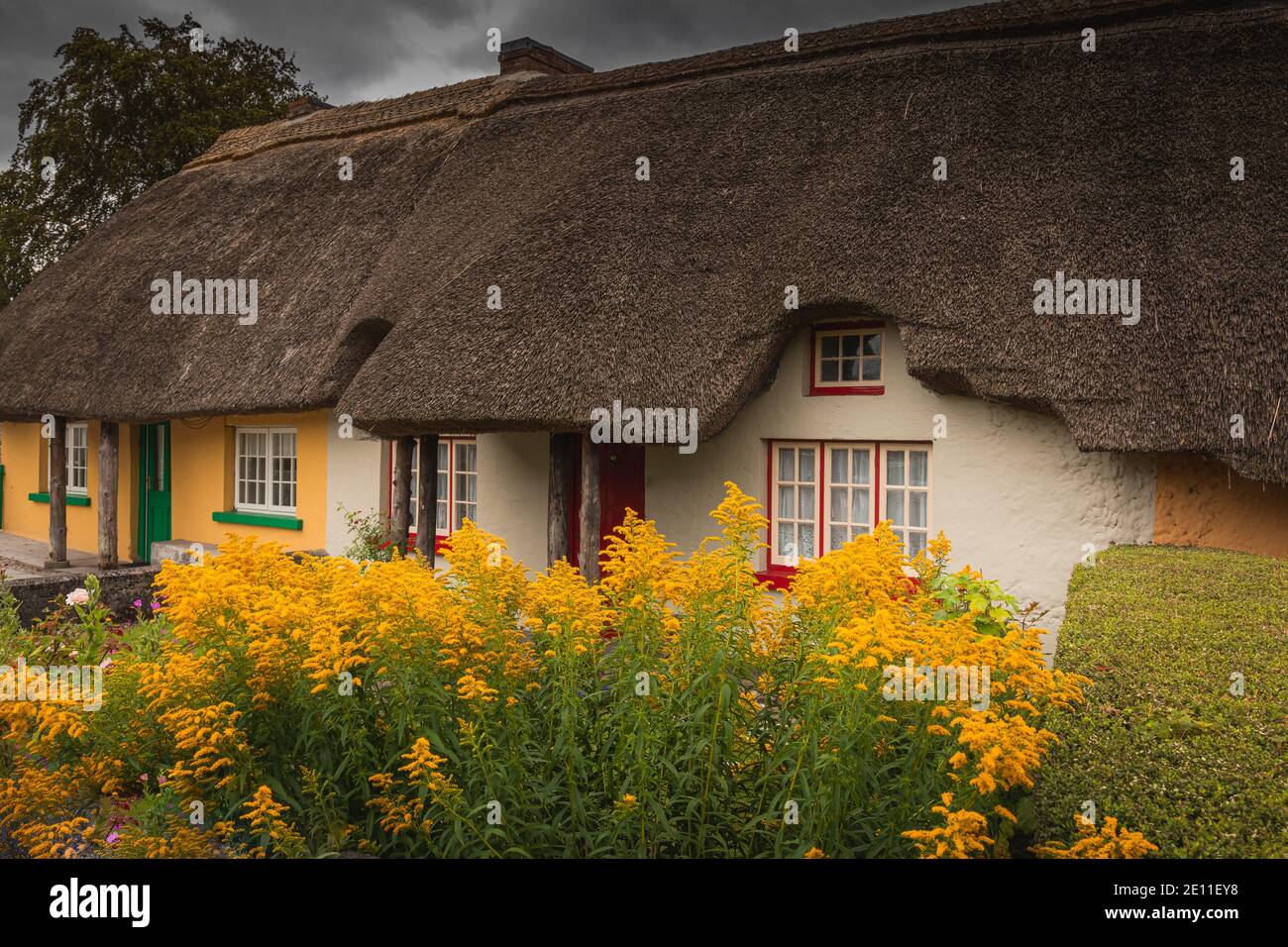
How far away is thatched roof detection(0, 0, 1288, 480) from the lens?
770cm

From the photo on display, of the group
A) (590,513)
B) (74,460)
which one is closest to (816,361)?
(590,513)

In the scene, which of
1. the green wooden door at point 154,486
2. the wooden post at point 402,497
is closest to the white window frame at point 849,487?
the wooden post at point 402,497

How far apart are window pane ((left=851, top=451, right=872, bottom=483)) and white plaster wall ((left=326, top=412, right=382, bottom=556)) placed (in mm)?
6165

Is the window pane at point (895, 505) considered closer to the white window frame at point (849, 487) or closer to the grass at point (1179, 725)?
the white window frame at point (849, 487)

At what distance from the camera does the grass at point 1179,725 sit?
3279 mm

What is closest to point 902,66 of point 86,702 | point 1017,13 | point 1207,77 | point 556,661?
point 1017,13

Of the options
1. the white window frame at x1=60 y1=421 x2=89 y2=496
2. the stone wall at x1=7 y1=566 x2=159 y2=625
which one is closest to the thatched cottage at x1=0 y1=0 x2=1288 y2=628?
the stone wall at x1=7 y1=566 x2=159 y2=625

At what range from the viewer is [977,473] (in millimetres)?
8664

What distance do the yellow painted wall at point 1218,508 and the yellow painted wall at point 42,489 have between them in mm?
14574

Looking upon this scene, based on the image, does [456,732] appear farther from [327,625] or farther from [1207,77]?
[1207,77]
